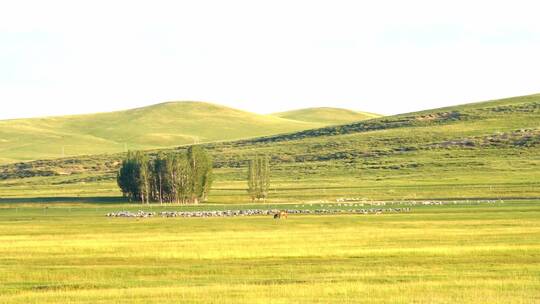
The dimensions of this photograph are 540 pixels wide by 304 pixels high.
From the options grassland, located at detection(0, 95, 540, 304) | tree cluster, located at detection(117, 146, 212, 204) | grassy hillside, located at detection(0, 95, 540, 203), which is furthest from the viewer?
grassy hillside, located at detection(0, 95, 540, 203)

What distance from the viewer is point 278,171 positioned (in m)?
183

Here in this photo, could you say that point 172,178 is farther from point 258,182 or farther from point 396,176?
point 396,176

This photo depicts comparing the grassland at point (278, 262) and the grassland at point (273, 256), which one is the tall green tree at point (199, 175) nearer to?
the grassland at point (273, 256)

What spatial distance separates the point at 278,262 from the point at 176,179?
71872 millimetres

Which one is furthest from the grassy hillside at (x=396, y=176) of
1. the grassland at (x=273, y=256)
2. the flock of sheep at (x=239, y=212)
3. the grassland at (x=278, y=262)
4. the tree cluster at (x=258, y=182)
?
the grassland at (x=278, y=262)

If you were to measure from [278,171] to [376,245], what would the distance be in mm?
132055

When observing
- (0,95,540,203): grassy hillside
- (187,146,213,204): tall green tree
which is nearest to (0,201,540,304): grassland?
(187,146,213,204): tall green tree

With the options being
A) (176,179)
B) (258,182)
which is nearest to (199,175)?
(176,179)

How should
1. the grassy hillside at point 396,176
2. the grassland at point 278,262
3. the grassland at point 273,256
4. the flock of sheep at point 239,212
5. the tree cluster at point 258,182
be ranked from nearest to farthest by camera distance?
the grassland at point 278,262 → the grassland at point 273,256 → the flock of sheep at point 239,212 → the tree cluster at point 258,182 → the grassy hillside at point 396,176

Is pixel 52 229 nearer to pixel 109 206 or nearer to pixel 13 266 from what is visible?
pixel 13 266

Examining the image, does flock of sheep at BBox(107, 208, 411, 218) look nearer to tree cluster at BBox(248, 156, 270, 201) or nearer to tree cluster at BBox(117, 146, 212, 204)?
tree cluster at BBox(117, 146, 212, 204)

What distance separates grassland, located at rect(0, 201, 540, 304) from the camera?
109 feet

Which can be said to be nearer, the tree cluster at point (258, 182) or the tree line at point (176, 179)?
the tree line at point (176, 179)

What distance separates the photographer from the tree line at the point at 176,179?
4500 inches
